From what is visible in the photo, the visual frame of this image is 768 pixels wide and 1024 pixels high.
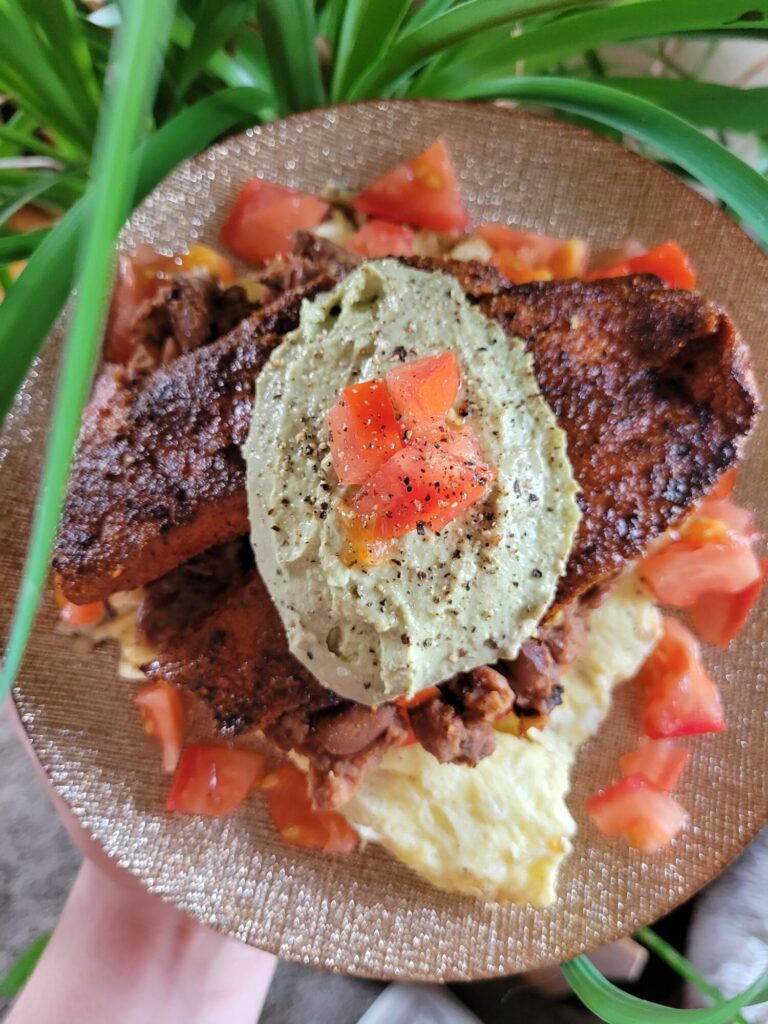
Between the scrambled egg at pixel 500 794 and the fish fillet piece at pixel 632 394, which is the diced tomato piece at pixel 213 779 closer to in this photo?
the scrambled egg at pixel 500 794

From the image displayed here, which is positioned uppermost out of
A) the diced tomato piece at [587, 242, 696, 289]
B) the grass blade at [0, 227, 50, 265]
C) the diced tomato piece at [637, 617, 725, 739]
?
the diced tomato piece at [587, 242, 696, 289]

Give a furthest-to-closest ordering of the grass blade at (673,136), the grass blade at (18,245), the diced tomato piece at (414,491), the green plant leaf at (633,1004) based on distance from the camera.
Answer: the grass blade at (18,245) < the grass blade at (673,136) < the green plant leaf at (633,1004) < the diced tomato piece at (414,491)

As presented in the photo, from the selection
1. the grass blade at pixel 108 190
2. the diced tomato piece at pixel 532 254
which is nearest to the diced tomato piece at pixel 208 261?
the diced tomato piece at pixel 532 254

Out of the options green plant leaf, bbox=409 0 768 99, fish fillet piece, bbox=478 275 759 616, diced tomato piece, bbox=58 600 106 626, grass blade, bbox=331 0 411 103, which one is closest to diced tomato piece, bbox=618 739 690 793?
fish fillet piece, bbox=478 275 759 616

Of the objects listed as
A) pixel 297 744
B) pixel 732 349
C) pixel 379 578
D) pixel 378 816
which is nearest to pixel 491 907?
pixel 378 816

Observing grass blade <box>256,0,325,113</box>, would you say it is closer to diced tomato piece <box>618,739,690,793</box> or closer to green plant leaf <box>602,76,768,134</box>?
green plant leaf <box>602,76,768,134</box>

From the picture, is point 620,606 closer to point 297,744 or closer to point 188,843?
point 297,744

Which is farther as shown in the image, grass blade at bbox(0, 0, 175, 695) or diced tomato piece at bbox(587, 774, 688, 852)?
diced tomato piece at bbox(587, 774, 688, 852)
